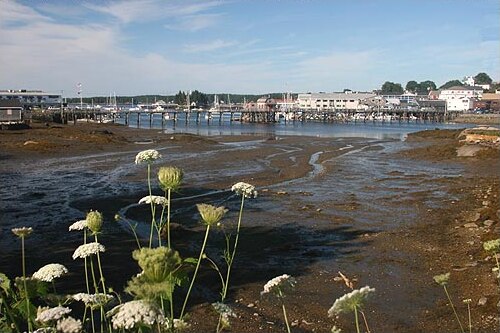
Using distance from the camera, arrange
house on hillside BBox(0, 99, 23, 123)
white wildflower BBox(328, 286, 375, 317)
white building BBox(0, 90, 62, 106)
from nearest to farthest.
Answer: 1. white wildflower BBox(328, 286, 375, 317)
2. house on hillside BBox(0, 99, 23, 123)
3. white building BBox(0, 90, 62, 106)

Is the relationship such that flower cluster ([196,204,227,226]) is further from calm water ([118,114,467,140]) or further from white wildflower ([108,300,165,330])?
calm water ([118,114,467,140])

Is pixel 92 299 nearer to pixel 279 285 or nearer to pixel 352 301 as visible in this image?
pixel 279 285

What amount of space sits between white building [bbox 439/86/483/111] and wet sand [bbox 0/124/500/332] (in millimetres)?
161099

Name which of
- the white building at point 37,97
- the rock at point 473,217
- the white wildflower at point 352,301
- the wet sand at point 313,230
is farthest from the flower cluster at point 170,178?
the white building at point 37,97

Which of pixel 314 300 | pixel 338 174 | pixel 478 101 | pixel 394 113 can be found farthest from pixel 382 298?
pixel 478 101

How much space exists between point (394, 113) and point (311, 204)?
155399 mm

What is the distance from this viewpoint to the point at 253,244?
15.0m

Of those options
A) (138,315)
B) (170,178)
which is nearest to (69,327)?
(138,315)

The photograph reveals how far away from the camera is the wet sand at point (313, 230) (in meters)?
9.91

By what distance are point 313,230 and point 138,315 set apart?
49.2 feet

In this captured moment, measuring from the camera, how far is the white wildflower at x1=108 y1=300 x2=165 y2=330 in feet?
7.60

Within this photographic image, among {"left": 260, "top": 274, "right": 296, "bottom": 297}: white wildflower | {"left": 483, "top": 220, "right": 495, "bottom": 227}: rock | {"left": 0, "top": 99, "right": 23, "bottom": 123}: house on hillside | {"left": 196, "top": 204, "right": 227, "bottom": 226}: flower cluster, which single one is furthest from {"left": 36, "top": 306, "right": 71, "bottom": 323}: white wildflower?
{"left": 0, "top": 99, "right": 23, "bottom": 123}: house on hillside

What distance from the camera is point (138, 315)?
→ 233 cm

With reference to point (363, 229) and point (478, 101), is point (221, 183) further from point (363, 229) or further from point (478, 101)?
point (478, 101)
